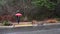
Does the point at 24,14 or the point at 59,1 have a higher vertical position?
the point at 59,1

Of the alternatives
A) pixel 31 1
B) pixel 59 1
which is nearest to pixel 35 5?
pixel 31 1

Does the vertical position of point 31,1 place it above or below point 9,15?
above

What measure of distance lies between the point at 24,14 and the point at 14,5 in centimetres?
229

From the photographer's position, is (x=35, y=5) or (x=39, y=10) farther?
(x=39, y=10)

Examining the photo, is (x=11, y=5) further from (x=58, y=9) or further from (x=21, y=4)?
(x=58, y=9)

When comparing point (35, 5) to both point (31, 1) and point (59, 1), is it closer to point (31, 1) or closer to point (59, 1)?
point (31, 1)

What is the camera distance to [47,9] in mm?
28109

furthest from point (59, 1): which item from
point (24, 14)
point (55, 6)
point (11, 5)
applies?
point (11, 5)

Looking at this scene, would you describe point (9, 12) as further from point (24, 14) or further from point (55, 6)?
point (55, 6)

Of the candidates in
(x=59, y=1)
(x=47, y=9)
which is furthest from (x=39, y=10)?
(x=59, y=1)

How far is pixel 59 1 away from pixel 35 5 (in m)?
3.57

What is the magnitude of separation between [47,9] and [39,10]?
4.87 ft

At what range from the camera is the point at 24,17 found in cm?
2814

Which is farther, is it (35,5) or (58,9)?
(58,9)
